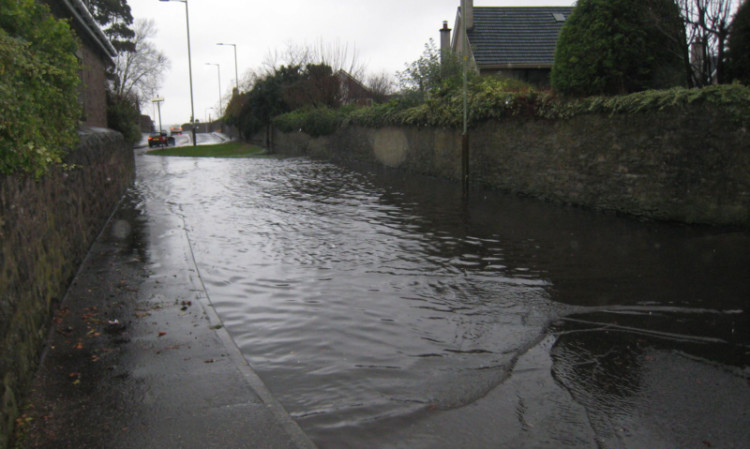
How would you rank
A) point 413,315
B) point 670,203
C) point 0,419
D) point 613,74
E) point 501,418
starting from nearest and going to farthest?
point 0,419, point 501,418, point 413,315, point 670,203, point 613,74

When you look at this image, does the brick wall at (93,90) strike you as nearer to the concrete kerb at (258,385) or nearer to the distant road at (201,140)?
the concrete kerb at (258,385)

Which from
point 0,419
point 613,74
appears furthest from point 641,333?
point 613,74

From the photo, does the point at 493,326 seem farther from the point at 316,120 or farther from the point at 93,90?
the point at 316,120

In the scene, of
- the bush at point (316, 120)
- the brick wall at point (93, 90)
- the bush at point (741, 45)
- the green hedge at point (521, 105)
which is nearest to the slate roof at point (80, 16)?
the brick wall at point (93, 90)

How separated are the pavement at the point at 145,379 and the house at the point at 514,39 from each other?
21702 mm

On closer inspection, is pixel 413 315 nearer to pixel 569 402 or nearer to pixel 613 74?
pixel 569 402

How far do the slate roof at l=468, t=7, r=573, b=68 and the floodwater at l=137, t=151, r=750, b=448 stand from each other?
1692 centimetres

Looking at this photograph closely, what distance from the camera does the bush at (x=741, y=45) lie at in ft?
39.2

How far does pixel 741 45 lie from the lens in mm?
12109

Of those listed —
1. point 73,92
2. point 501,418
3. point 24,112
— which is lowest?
point 501,418

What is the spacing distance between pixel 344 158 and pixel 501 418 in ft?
91.4

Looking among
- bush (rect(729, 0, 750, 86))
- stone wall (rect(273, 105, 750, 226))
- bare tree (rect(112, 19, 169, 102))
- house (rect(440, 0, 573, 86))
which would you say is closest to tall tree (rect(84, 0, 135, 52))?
bare tree (rect(112, 19, 169, 102))

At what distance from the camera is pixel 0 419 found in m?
3.32

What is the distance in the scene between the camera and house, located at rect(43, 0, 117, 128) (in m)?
16.6
